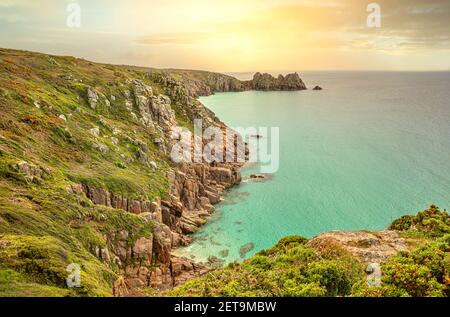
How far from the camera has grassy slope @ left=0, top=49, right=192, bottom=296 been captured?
23.5 m

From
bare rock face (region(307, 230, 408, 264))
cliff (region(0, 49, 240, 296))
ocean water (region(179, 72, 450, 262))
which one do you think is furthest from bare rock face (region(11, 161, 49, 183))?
bare rock face (region(307, 230, 408, 264))

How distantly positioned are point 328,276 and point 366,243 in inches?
325

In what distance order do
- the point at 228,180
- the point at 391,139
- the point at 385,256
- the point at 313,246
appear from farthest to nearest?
the point at 391,139 < the point at 228,180 < the point at 313,246 < the point at 385,256

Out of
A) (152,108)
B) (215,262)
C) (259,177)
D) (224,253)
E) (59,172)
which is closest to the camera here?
(59,172)

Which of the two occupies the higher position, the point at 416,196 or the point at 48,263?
the point at 48,263

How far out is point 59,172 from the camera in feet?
138

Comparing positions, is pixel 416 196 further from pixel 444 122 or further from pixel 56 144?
pixel 444 122

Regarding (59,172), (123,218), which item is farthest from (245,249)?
(59,172)

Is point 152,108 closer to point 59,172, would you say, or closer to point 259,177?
point 259,177

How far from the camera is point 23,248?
23938 mm

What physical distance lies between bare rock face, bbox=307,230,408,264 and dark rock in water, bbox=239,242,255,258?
55.0 feet
